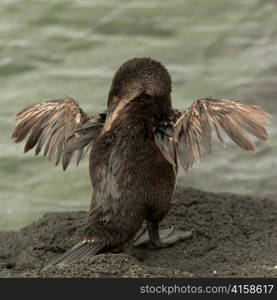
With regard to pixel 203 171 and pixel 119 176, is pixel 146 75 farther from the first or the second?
pixel 203 171

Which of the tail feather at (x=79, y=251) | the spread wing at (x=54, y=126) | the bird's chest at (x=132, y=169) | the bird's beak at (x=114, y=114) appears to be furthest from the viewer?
the spread wing at (x=54, y=126)

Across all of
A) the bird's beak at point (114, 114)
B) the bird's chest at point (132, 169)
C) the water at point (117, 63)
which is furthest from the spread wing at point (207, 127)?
the water at point (117, 63)

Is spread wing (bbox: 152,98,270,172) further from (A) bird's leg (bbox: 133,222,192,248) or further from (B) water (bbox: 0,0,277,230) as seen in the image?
(B) water (bbox: 0,0,277,230)

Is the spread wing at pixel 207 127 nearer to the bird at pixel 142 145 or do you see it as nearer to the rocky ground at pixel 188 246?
the bird at pixel 142 145

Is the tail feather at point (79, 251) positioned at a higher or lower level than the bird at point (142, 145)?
lower

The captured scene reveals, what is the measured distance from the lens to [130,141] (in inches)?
246

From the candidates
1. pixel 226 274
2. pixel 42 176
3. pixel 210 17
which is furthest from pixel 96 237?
pixel 210 17

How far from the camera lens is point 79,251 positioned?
6137 mm

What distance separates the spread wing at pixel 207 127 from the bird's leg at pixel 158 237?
569 millimetres

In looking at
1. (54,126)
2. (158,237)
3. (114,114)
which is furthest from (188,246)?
(54,126)

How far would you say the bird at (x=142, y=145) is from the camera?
6211mm

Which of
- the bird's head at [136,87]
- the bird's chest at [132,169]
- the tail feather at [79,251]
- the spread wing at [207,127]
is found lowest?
the tail feather at [79,251]

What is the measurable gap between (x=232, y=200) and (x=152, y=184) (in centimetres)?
132

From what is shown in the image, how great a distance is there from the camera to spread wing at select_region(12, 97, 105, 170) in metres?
6.80
